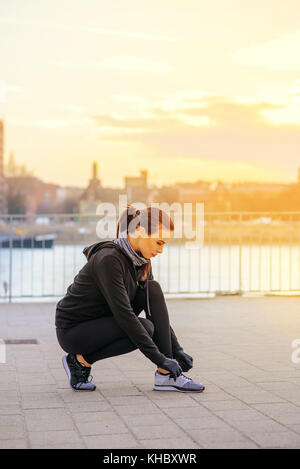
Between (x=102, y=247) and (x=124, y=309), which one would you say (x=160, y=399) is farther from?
(x=102, y=247)

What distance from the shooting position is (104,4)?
51.2 ft

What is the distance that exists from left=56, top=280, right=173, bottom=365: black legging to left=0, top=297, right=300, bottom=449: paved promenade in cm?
28

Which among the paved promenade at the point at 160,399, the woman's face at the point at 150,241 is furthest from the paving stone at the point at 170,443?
the woman's face at the point at 150,241

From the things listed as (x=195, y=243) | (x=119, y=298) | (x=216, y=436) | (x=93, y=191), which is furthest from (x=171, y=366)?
(x=93, y=191)

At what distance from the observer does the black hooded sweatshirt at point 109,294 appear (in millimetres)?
4695

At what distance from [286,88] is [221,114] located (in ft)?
116

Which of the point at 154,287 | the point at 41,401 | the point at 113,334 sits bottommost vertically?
the point at 41,401

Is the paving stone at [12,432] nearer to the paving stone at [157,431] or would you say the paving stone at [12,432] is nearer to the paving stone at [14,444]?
the paving stone at [14,444]

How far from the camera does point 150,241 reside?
15.5ft

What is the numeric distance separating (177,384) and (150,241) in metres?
0.89

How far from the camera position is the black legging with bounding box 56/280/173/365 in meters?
4.87

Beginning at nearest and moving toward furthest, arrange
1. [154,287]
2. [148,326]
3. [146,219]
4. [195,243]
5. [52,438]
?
1. [52,438]
2. [146,219]
3. [148,326]
4. [154,287]
5. [195,243]

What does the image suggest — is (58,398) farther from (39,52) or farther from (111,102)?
(111,102)

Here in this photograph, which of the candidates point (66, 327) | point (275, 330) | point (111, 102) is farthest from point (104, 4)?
point (111, 102)
